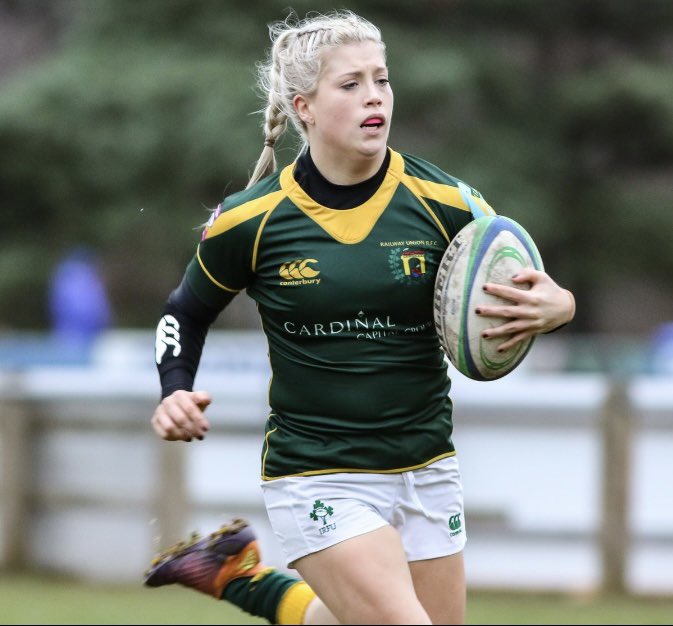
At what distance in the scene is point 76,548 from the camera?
9.10 meters

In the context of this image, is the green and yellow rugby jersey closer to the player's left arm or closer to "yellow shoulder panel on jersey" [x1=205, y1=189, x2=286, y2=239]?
"yellow shoulder panel on jersey" [x1=205, y1=189, x2=286, y2=239]

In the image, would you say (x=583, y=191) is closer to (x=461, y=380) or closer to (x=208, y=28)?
(x=208, y=28)

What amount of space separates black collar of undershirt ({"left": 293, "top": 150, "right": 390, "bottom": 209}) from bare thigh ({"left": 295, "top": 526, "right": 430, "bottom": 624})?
99 cm

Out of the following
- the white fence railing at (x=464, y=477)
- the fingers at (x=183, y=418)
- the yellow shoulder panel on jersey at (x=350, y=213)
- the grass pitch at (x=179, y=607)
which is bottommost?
the grass pitch at (x=179, y=607)

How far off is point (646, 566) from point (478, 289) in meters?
4.79

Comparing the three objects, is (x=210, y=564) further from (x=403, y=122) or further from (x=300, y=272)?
(x=403, y=122)

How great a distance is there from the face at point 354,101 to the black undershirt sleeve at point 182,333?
25.7 inches

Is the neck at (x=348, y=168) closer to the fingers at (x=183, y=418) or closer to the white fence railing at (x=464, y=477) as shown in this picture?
the fingers at (x=183, y=418)

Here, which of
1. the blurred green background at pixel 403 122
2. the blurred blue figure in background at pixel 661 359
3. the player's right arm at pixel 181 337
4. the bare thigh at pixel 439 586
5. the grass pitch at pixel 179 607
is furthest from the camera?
the blurred green background at pixel 403 122

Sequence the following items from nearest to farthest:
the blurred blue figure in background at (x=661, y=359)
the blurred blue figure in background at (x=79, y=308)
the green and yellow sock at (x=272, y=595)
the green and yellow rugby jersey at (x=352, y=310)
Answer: the green and yellow rugby jersey at (x=352, y=310)
the green and yellow sock at (x=272, y=595)
the blurred blue figure in background at (x=661, y=359)
the blurred blue figure in background at (x=79, y=308)

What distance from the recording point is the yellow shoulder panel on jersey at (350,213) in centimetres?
437

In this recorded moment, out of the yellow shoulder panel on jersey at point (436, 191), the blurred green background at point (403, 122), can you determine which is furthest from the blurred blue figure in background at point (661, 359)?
the yellow shoulder panel on jersey at point (436, 191)

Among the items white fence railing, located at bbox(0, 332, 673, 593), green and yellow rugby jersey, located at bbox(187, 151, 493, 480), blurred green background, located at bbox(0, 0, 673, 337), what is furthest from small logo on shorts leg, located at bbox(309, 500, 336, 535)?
blurred green background, located at bbox(0, 0, 673, 337)

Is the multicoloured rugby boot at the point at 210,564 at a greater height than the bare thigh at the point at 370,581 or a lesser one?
lesser
